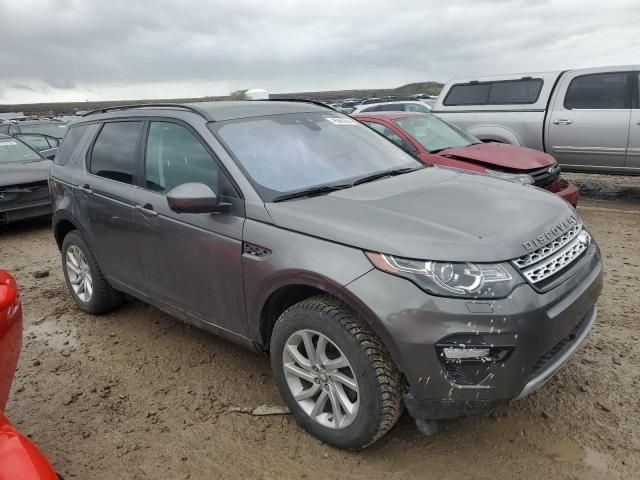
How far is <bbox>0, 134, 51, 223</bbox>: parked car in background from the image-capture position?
7.56m

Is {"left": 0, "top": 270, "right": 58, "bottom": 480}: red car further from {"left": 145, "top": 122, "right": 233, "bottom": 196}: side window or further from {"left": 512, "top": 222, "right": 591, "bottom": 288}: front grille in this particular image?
{"left": 512, "top": 222, "right": 591, "bottom": 288}: front grille

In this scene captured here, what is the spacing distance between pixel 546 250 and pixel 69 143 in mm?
3995

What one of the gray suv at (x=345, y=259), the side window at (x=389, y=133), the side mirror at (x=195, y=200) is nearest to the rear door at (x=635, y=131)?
the side window at (x=389, y=133)

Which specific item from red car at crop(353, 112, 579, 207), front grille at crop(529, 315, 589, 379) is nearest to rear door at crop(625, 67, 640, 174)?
red car at crop(353, 112, 579, 207)

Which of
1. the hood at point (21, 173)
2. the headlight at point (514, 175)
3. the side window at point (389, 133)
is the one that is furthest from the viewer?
the hood at point (21, 173)

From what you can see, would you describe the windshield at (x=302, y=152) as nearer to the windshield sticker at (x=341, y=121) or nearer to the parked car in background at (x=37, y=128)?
the windshield sticker at (x=341, y=121)

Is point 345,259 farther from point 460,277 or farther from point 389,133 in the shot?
point 389,133

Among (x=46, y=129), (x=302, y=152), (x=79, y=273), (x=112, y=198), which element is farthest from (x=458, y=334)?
(x=46, y=129)

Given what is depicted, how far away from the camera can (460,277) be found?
2.28m

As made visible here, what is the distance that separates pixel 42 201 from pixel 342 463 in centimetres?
702

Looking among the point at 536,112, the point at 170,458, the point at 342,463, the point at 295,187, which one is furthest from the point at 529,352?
the point at 536,112

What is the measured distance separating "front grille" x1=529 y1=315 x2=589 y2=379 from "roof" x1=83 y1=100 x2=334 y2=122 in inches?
89.2

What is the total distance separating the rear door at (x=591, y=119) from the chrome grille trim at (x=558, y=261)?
5734 mm

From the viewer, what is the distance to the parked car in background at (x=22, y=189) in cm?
756
